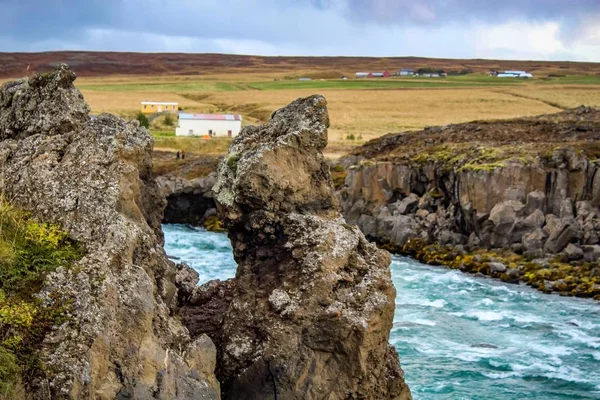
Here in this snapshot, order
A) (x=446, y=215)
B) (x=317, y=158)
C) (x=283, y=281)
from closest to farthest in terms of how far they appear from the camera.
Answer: (x=283, y=281) < (x=317, y=158) < (x=446, y=215)

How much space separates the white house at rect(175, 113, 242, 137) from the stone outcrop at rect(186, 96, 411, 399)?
88081 millimetres

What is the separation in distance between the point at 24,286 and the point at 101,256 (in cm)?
103

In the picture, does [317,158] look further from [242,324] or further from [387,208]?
[387,208]

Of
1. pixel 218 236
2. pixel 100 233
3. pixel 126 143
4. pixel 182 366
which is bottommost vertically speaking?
pixel 218 236

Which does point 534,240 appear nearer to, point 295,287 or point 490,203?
point 490,203

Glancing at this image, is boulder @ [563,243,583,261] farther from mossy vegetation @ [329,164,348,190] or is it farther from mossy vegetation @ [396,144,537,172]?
mossy vegetation @ [329,164,348,190]

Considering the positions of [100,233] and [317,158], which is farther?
[317,158]

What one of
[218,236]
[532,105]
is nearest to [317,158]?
[218,236]

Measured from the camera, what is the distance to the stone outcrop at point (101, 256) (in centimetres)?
1102

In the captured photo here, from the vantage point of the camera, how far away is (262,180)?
13.8m

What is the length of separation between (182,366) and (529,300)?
26710 millimetres

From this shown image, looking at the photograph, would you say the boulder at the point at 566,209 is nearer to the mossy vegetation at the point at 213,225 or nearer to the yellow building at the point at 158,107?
the mossy vegetation at the point at 213,225

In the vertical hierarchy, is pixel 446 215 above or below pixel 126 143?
below

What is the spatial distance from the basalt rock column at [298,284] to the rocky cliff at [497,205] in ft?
84.0
